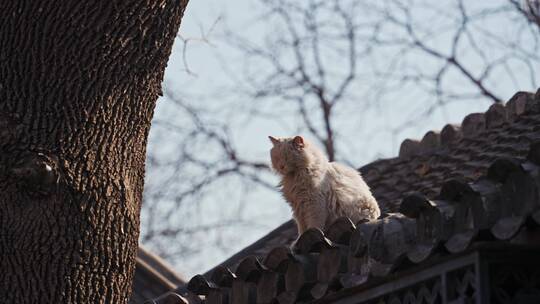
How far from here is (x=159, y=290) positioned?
11.6m

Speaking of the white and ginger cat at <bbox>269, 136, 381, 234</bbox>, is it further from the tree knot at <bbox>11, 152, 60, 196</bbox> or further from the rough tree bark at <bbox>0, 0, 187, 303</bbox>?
the tree knot at <bbox>11, 152, 60, 196</bbox>

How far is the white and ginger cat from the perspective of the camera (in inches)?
294

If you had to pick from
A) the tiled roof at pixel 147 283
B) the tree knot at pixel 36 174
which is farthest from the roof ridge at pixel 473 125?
the tree knot at pixel 36 174

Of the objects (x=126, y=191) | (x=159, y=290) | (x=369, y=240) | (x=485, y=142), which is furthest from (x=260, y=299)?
(x=159, y=290)

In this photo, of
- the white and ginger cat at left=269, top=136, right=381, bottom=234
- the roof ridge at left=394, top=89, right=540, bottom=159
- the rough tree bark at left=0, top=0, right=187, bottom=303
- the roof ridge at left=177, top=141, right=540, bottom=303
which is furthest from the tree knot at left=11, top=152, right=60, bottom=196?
the roof ridge at left=394, top=89, right=540, bottom=159

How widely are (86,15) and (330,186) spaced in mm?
3480

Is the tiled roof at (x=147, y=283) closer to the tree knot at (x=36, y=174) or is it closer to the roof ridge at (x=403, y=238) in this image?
the roof ridge at (x=403, y=238)

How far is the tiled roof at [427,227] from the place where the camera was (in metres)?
4.34

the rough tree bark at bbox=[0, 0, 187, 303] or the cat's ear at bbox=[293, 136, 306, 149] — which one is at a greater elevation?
the cat's ear at bbox=[293, 136, 306, 149]

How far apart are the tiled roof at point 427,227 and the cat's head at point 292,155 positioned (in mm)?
791

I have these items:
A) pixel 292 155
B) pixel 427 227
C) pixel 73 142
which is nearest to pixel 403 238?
pixel 427 227

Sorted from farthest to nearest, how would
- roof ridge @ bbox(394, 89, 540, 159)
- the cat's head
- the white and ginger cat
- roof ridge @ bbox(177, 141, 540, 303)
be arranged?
1. roof ridge @ bbox(394, 89, 540, 159)
2. the cat's head
3. the white and ginger cat
4. roof ridge @ bbox(177, 141, 540, 303)

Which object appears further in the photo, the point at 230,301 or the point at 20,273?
the point at 230,301

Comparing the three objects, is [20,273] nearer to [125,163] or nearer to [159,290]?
[125,163]
